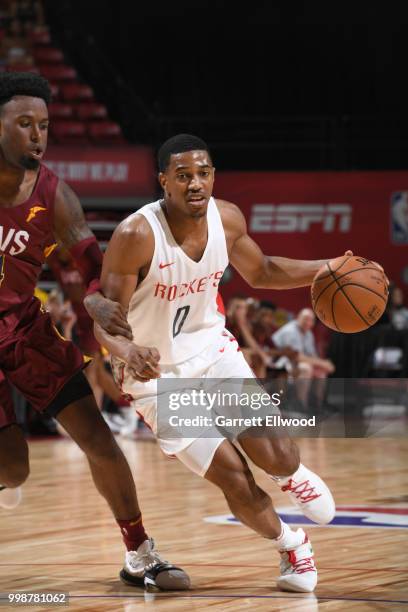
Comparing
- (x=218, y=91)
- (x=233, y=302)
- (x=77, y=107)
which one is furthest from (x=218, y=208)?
(x=218, y=91)

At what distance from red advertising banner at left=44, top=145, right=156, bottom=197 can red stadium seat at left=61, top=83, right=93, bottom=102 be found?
2.38 meters

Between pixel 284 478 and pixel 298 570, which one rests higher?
pixel 284 478

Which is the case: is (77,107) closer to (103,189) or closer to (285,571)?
(103,189)

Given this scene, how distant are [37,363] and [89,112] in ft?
38.2

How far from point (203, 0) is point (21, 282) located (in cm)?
1416

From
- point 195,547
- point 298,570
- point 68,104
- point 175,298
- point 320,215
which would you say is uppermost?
point 68,104

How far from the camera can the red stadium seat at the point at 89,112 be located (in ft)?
50.9

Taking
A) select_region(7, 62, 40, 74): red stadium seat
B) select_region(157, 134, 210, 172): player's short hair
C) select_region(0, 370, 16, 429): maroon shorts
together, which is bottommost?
select_region(0, 370, 16, 429): maroon shorts

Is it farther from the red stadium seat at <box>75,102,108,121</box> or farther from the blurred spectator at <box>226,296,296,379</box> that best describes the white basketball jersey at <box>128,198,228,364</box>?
the red stadium seat at <box>75,102,108,121</box>

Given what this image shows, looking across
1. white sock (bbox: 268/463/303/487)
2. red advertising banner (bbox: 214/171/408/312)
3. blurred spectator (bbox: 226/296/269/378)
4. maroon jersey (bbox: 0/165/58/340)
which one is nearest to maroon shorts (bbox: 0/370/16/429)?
maroon jersey (bbox: 0/165/58/340)

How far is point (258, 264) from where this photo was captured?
4.64 meters

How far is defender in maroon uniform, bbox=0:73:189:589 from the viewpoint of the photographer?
419cm

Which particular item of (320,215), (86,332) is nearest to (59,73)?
(320,215)

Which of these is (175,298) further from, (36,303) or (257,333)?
(257,333)
